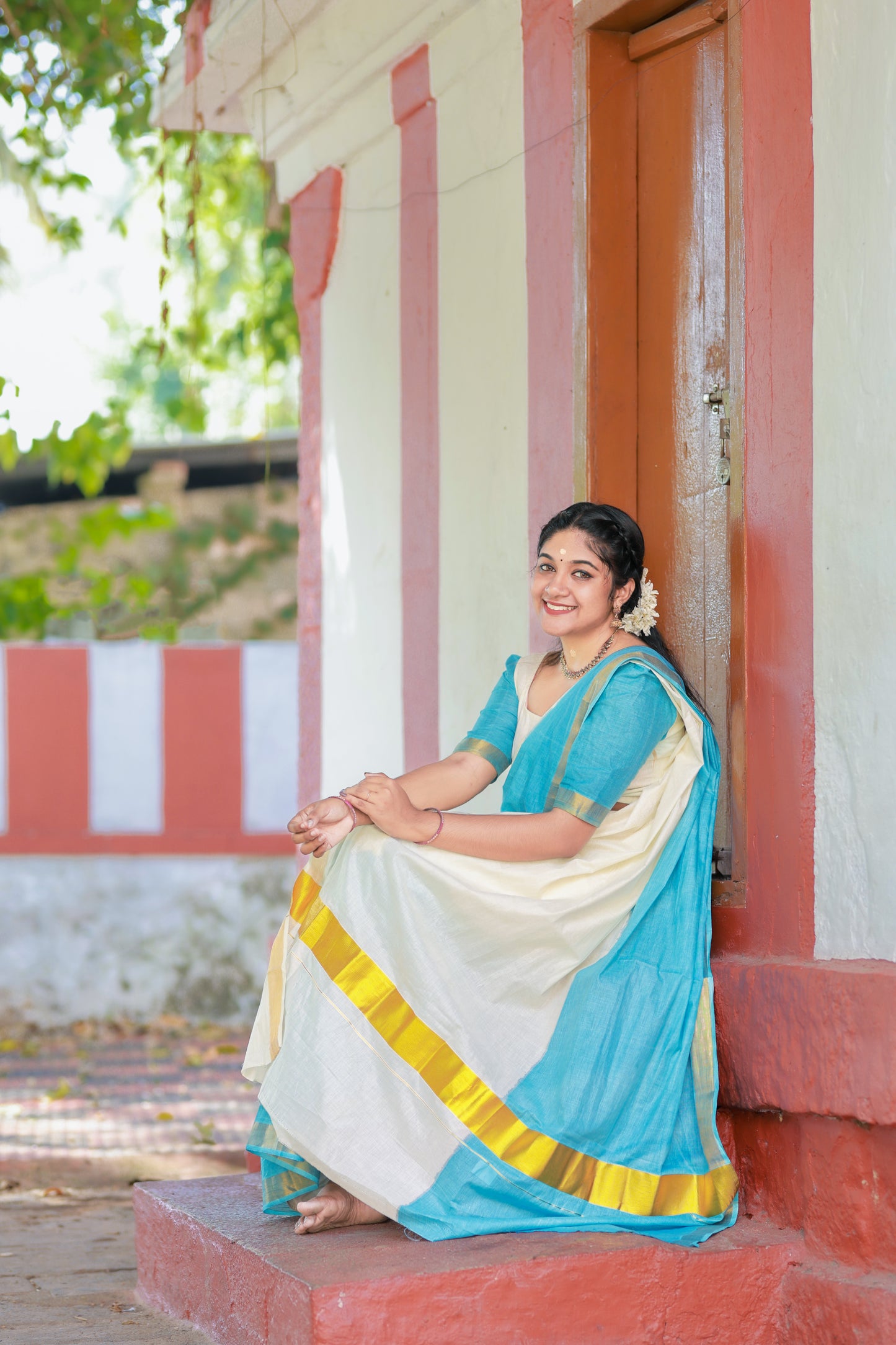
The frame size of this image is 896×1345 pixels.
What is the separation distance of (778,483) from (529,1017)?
111 cm

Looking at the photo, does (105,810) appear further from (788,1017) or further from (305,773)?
(788,1017)

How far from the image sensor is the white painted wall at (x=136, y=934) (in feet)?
28.4

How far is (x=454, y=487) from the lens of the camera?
4277 mm

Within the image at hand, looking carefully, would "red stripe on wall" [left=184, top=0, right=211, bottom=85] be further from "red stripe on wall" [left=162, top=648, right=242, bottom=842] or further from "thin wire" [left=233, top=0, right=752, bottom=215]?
"red stripe on wall" [left=162, top=648, right=242, bottom=842]

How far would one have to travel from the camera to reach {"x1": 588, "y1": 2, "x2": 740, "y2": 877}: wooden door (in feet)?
10.8

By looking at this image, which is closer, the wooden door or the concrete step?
the concrete step

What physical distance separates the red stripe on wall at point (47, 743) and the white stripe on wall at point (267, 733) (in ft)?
2.94

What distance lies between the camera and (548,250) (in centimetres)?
375

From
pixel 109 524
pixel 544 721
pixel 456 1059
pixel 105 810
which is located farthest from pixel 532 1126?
pixel 109 524

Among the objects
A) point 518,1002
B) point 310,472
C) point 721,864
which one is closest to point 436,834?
point 518,1002

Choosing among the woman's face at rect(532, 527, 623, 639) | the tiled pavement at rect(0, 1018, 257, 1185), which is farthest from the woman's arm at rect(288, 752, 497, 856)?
the tiled pavement at rect(0, 1018, 257, 1185)

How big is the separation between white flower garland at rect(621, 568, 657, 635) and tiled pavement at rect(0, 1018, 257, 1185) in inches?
118

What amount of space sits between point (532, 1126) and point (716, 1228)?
16.0 inches

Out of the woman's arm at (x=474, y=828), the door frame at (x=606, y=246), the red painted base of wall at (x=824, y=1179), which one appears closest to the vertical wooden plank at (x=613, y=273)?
the door frame at (x=606, y=246)
